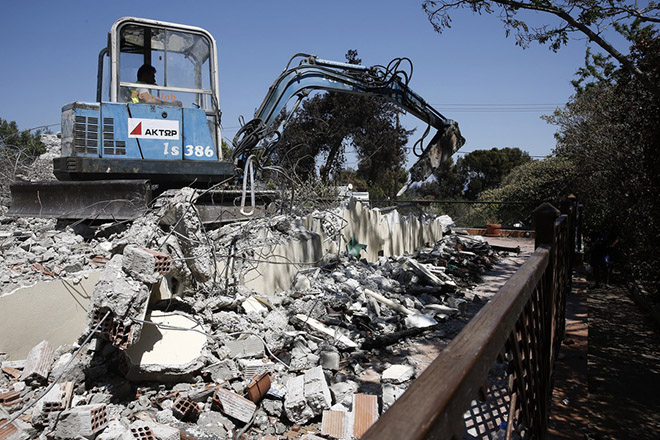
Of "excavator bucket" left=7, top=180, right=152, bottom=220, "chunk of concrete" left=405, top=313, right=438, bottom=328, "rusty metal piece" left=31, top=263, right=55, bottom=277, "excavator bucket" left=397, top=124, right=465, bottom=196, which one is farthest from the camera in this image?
"excavator bucket" left=397, top=124, right=465, bottom=196

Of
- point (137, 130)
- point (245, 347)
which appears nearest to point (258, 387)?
point (245, 347)

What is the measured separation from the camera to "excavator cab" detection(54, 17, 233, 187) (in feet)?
22.5

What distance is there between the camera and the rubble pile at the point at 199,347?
10.2 feet

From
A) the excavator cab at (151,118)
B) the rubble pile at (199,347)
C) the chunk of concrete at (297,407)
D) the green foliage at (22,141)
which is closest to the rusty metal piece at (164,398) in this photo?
the rubble pile at (199,347)

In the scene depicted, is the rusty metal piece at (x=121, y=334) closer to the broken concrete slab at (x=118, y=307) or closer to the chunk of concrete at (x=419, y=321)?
the broken concrete slab at (x=118, y=307)

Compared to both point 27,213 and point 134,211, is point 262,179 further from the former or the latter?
point 27,213

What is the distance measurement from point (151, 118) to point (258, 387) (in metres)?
5.21

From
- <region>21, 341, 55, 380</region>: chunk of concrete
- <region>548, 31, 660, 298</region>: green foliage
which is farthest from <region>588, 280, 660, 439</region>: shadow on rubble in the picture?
<region>21, 341, 55, 380</region>: chunk of concrete

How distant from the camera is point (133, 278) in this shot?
3.46 m

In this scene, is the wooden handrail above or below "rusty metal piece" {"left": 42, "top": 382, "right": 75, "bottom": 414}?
above

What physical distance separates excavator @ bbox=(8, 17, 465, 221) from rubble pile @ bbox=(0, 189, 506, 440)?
3.08 feet

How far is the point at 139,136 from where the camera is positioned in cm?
710

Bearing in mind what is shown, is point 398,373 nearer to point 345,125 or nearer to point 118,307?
point 118,307

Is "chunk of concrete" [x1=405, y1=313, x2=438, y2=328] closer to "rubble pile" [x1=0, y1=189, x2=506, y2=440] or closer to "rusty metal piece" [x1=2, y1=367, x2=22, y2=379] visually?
"rubble pile" [x1=0, y1=189, x2=506, y2=440]
